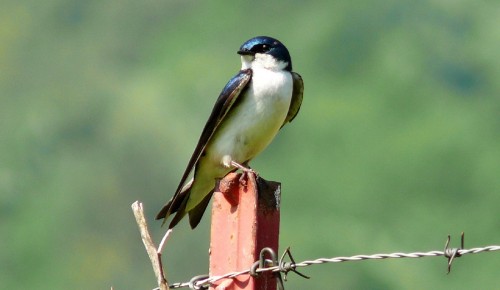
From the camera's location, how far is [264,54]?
7.53 meters

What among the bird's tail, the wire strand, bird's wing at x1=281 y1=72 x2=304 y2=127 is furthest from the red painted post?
bird's wing at x1=281 y1=72 x2=304 y2=127

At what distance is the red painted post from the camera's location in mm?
5301

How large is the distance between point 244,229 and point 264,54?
2.29 m

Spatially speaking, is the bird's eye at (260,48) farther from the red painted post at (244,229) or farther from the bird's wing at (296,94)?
the red painted post at (244,229)

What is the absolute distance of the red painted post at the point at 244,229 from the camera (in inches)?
209

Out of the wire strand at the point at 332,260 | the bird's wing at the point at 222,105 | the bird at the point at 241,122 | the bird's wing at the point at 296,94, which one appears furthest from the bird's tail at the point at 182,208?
the wire strand at the point at 332,260

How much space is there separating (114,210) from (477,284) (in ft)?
50.3

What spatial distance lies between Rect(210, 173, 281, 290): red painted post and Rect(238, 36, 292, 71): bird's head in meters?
2.04

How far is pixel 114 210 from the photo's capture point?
131ft

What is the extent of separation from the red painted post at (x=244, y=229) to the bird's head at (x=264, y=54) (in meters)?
2.04

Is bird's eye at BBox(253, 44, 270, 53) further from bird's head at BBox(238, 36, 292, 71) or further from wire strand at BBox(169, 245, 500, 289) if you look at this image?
wire strand at BBox(169, 245, 500, 289)

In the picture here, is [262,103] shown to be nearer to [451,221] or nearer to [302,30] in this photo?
[451,221]

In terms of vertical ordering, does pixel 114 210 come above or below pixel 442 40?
below

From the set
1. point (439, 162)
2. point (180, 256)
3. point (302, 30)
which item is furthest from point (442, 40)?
point (180, 256)
